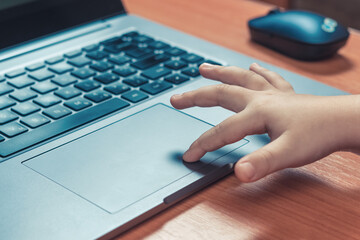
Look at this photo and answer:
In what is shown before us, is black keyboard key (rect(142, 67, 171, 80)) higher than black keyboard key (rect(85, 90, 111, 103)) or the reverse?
the reverse

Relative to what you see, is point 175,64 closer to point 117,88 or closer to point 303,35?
point 117,88

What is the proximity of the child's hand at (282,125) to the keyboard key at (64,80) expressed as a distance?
0.58 feet

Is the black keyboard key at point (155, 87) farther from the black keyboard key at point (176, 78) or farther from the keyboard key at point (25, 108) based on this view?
the keyboard key at point (25, 108)

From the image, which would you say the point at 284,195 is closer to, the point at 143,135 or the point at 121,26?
the point at 143,135

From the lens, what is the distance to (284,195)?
442 mm

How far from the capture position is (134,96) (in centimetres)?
57

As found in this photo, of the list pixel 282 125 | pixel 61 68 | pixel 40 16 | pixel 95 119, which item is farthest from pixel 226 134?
pixel 40 16

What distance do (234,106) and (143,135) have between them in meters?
0.10

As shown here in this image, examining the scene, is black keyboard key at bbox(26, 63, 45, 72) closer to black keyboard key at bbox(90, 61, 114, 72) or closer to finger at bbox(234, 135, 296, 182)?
black keyboard key at bbox(90, 61, 114, 72)

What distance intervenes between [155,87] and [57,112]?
0.13 meters

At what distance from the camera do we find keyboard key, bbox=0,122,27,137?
0.49m

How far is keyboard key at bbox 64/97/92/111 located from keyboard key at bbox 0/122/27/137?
61 millimetres

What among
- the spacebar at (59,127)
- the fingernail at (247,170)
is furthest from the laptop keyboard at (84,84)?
the fingernail at (247,170)

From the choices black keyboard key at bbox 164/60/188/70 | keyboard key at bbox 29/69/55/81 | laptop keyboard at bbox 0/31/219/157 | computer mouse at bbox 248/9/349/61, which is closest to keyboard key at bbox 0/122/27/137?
laptop keyboard at bbox 0/31/219/157
